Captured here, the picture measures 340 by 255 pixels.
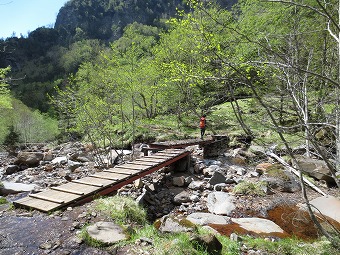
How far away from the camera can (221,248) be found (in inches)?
160

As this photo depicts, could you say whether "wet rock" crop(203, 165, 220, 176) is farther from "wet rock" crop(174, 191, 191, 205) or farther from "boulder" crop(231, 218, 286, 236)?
"boulder" crop(231, 218, 286, 236)

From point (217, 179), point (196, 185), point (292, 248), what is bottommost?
point (196, 185)

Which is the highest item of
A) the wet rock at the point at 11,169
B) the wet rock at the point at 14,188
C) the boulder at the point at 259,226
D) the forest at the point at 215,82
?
the forest at the point at 215,82

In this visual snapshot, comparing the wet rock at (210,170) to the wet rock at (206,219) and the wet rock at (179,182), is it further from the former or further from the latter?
the wet rock at (206,219)

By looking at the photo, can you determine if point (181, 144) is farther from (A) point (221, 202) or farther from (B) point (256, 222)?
(B) point (256, 222)

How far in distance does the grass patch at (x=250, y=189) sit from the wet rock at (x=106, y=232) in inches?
197

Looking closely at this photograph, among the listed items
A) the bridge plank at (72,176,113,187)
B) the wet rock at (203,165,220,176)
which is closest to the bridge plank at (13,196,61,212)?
the bridge plank at (72,176,113,187)

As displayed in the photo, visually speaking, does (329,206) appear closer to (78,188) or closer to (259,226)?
(259,226)

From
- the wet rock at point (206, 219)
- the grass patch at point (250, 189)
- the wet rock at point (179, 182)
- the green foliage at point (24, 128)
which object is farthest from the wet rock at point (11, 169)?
the green foliage at point (24, 128)

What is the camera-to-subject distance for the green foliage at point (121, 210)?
4.98m

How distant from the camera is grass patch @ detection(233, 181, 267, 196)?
321 inches

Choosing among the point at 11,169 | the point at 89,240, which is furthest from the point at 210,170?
the point at 11,169

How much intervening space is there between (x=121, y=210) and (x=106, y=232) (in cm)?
95

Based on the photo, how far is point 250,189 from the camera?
27.1ft
